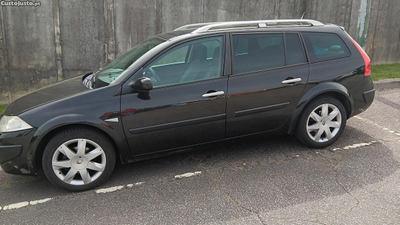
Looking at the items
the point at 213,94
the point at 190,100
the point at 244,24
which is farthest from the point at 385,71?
the point at 190,100

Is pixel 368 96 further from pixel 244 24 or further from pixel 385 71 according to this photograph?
pixel 385 71

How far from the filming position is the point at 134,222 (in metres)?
3.13

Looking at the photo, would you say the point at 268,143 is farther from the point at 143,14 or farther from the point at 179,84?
the point at 143,14

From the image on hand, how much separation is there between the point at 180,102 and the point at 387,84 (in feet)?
19.7

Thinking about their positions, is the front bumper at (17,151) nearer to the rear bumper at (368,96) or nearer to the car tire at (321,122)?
the car tire at (321,122)

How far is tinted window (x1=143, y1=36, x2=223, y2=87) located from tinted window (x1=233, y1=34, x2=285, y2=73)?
224mm

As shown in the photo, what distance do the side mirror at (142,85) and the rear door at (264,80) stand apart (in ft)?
3.05

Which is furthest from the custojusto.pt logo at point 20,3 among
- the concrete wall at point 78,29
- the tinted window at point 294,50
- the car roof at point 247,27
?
the tinted window at point 294,50

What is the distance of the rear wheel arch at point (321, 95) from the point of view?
14.4ft

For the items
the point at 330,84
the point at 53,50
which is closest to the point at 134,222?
the point at 330,84

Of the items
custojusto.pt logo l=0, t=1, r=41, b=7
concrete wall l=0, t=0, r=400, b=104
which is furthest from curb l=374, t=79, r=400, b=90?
custojusto.pt logo l=0, t=1, r=41, b=7

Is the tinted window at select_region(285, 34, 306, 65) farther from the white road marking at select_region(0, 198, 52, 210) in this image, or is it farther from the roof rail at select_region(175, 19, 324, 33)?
the white road marking at select_region(0, 198, 52, 210)

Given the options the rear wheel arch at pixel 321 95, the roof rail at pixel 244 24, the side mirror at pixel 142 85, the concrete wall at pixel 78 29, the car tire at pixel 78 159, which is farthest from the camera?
the concrete wall at pixel 78 29

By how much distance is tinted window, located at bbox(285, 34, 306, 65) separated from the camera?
4.39 metres
